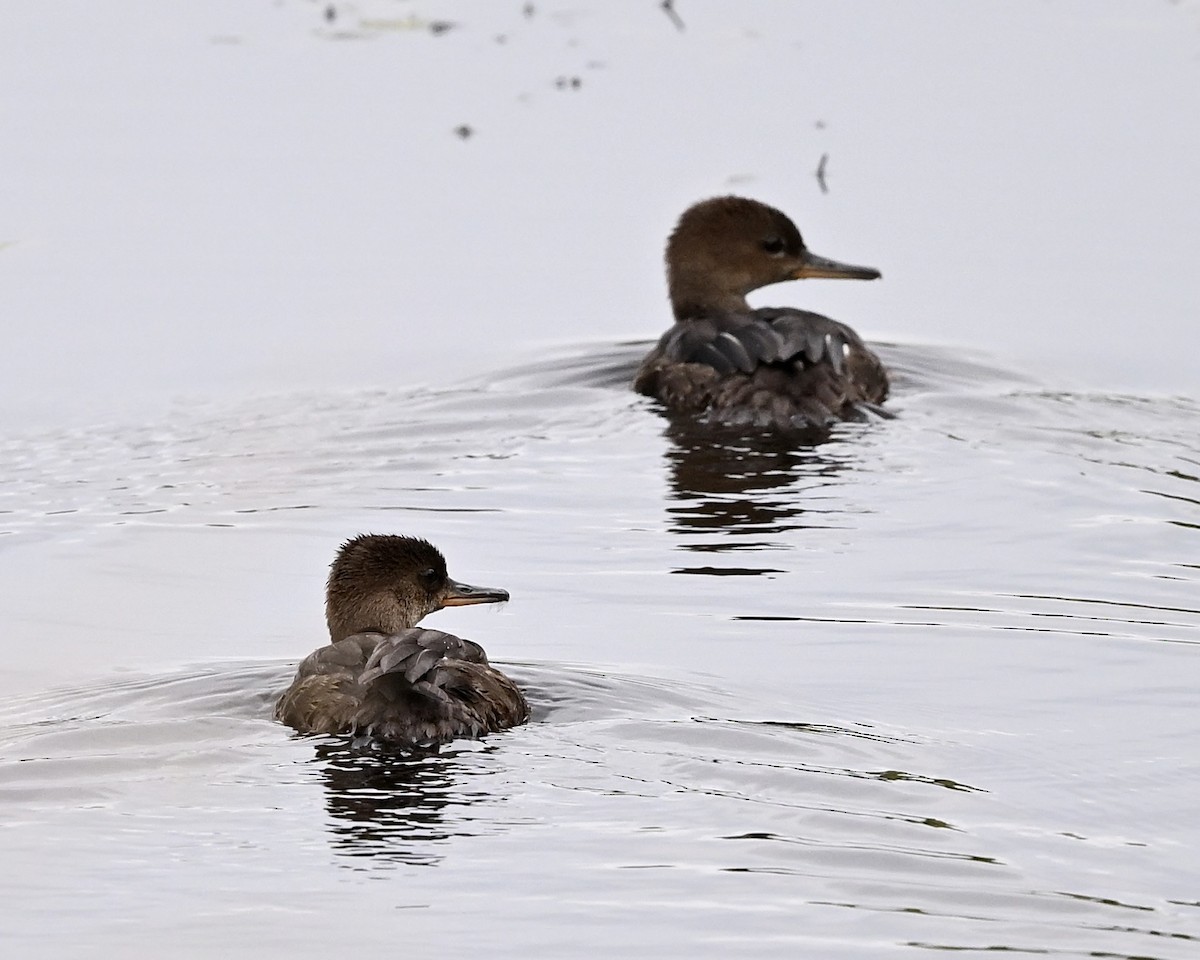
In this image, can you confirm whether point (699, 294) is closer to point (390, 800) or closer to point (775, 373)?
point (775, 373)

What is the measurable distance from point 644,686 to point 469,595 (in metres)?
0.93

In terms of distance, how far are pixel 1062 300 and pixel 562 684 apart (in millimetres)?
7261

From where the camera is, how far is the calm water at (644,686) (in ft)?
22.2

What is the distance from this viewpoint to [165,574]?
10.5 meters

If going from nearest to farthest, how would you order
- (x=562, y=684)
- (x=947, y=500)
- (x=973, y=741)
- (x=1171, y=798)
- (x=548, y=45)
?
(x=1171, y=798), (x=973, y=741), (x=562, y=684), (x=947, y=500), (x=548, y=45)

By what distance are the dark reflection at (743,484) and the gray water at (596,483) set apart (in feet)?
0.16

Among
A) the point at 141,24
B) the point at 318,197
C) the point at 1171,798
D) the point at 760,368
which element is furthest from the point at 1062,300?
the point at 141,24

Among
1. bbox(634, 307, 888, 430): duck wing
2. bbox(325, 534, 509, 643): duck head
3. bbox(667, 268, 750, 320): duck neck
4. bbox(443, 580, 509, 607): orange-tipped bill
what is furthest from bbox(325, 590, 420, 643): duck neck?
bbox(667, 268, 750, 320): duck neck

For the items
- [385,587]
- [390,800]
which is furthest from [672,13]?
[390,800]

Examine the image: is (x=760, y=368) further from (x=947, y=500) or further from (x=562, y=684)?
(x=562, y=684)

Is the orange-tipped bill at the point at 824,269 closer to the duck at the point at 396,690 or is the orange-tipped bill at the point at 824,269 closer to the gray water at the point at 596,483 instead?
the gray water at the point at 596,483

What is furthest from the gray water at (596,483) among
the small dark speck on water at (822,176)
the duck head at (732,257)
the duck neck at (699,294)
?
the duck head at (732,257)

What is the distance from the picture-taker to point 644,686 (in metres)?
8.70

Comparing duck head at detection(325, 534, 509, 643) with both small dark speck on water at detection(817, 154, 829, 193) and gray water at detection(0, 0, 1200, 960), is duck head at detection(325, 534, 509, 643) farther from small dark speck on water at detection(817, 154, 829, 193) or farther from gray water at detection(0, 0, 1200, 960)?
small dark speck on water at detection(817, 154, 829, 193)
